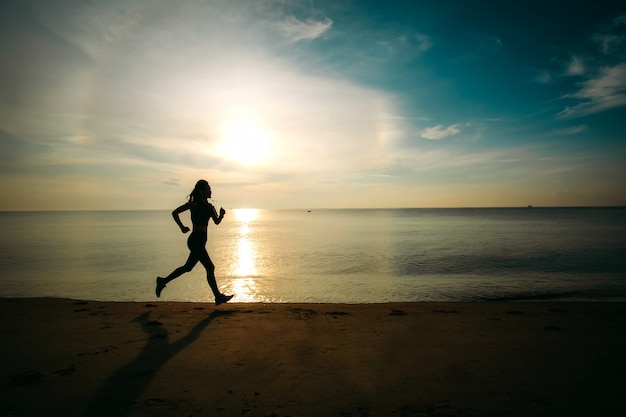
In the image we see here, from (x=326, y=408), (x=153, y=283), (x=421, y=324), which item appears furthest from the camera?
(x=153, y=283)

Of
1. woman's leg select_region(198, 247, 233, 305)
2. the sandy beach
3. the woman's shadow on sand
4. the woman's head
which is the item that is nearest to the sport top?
the woman's head

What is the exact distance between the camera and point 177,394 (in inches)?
173

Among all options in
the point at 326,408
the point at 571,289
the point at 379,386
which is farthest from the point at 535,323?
the point at 571,289

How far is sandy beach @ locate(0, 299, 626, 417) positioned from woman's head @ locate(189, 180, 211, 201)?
A: 120 inches

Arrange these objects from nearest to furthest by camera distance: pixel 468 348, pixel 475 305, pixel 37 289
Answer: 1. pixel 468 348
2. pixel 475 305
3. pixel 37 289

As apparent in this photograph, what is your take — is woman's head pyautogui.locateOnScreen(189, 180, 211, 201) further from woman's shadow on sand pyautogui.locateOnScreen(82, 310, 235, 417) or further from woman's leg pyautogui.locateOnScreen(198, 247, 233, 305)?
woman's shadow on sand pyautogui.locateOnScreen(82, 310, 235, 417)

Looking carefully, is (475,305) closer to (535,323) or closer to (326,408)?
(535,323)

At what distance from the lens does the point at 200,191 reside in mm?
9203

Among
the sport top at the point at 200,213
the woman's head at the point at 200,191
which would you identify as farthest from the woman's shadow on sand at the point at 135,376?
the woman's head at the point at 200,191

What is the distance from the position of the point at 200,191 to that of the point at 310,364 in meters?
5.65

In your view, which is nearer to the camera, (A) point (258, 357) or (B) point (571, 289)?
(A) point (258, 357)

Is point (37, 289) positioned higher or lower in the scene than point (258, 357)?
lower

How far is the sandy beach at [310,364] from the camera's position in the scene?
4.12 metres

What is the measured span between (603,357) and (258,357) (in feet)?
18.7
